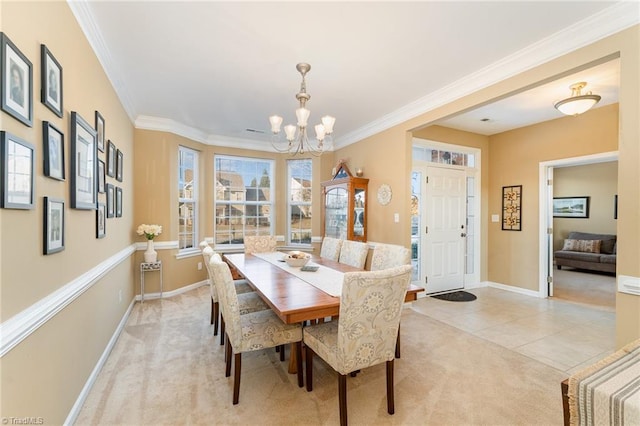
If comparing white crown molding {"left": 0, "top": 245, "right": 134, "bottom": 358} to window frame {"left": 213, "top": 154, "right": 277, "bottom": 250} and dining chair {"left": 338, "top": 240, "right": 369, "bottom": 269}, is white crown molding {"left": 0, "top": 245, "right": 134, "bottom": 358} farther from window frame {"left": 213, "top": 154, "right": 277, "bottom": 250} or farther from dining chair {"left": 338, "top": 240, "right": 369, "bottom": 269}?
window frame {"left": 213, "top": 154, "right": 277, "bottom": 250}

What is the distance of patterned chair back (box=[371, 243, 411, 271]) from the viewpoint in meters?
2.63

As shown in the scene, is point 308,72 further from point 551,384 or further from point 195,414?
point 551,384

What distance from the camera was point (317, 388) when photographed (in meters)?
2.05

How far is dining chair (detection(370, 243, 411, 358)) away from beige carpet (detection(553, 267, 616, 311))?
335 cm

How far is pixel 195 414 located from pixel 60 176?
1.62 m

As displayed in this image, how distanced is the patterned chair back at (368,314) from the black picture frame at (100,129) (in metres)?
2.34

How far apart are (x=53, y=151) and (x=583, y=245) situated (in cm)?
876

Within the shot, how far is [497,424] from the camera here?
1.72m

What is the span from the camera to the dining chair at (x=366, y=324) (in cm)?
156

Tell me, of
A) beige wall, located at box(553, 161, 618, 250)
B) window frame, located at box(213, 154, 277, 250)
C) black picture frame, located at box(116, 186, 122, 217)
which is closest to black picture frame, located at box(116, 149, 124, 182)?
black picture frame, located at box(116, 186, 122, 217)

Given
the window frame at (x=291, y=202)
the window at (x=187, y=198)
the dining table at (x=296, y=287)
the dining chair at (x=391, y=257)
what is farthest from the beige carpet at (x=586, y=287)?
the window at (x=187, y=198)

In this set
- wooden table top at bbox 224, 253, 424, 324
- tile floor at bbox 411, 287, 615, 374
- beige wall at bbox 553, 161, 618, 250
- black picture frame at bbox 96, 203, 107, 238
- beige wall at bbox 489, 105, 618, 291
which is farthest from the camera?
beige wall at bbox 553, 161, 618, 250

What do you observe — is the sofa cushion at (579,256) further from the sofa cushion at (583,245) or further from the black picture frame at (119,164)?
the black picture frame at (119,164)


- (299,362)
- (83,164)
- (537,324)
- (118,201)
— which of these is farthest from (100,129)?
(537,324)
